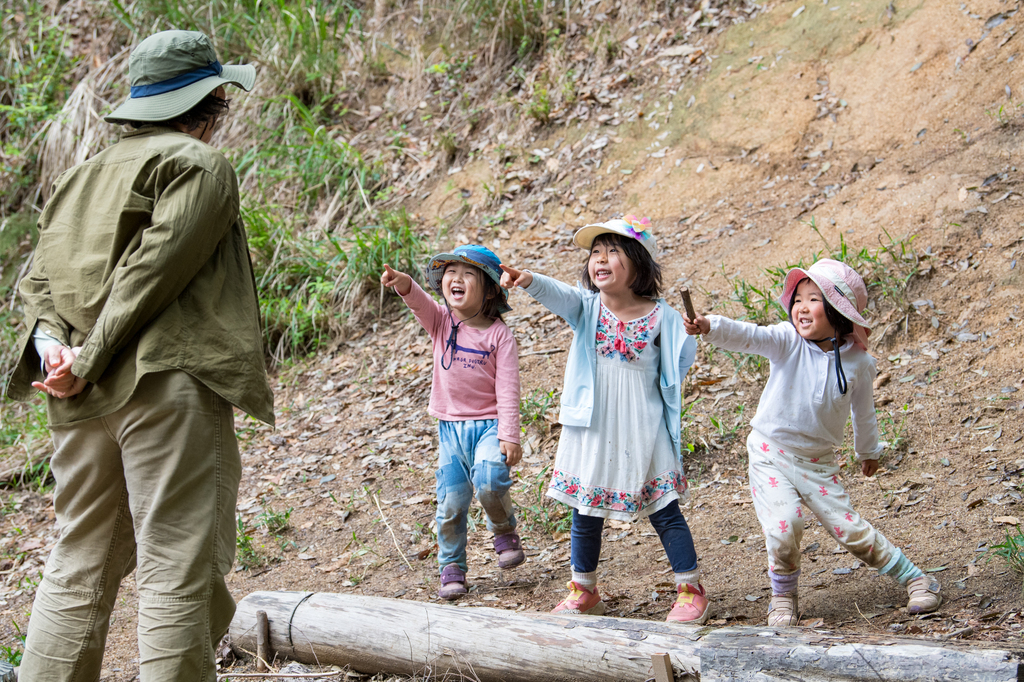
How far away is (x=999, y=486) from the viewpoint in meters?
3.96

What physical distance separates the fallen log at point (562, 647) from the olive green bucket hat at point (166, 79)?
6.70ft

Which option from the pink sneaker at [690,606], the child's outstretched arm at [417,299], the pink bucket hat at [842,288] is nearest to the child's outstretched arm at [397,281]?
the child's outstretched arm at [417,299]

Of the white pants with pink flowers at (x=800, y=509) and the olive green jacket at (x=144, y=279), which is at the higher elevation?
the olive green jacket at (x=144, y=279)

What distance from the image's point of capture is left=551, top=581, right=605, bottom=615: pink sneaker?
3.36 metres

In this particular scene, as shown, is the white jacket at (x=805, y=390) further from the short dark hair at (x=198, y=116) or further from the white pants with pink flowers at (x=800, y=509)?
the short dark hair at (x=198, y=116)

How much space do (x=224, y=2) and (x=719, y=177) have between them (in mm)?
6546

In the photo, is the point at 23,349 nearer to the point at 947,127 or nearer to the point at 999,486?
the point at 999,486

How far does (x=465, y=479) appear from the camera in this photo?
3.84 m

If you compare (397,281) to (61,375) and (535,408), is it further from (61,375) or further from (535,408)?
(535,408)

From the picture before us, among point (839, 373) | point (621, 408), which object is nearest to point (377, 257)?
point (621, 408)

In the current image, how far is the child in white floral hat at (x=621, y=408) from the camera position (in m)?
3.33

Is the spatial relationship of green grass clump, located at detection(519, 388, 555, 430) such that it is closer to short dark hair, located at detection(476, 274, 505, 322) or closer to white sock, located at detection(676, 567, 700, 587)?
short dark hair, located at detection(476, 274, 505, 322)

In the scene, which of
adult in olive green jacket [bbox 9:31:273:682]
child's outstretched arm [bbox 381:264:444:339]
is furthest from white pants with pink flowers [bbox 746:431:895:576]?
adult in olive green jacket [bbox 9:31:273:682]

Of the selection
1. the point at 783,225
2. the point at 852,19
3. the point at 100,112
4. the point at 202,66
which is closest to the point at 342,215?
the point at 100,112
